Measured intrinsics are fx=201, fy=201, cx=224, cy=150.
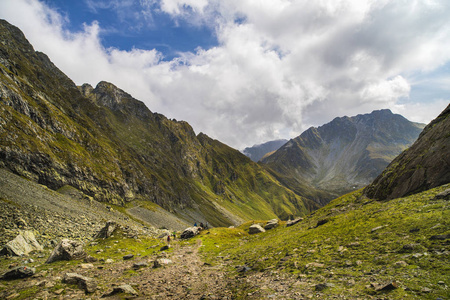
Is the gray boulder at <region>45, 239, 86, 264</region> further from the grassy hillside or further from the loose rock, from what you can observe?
the loose rock

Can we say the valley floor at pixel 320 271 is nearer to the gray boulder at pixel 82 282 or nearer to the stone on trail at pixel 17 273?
the gray boulder at pixel 82 282

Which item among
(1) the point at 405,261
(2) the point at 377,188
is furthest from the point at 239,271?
(2) the point at 377,188

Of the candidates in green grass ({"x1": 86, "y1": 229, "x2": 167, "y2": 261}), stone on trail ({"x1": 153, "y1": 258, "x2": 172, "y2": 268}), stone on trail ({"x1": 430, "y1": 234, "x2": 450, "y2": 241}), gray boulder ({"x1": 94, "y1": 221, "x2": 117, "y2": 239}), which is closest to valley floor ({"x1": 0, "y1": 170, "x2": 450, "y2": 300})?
stone on trail ({"x1": 430, "y1": 234, "x2": 450, "y2": 241})

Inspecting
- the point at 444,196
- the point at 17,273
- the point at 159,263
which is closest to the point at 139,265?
the point at 159,263

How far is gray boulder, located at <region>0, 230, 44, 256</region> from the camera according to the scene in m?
26.6

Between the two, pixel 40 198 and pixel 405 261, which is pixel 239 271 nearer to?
pixel 405 261

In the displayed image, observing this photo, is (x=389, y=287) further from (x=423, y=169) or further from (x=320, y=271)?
(x=423, y=169)

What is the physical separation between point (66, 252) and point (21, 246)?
8.67 meters

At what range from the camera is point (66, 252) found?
84.5 ft

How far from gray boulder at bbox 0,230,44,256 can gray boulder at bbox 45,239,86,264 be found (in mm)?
6314

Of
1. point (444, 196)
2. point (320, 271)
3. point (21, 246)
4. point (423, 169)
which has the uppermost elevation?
point (423, 169)

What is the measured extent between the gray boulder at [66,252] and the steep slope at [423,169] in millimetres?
48886

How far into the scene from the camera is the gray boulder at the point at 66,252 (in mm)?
25250

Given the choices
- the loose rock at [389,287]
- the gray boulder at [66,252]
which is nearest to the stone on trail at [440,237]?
the loose rock at [389,287]
